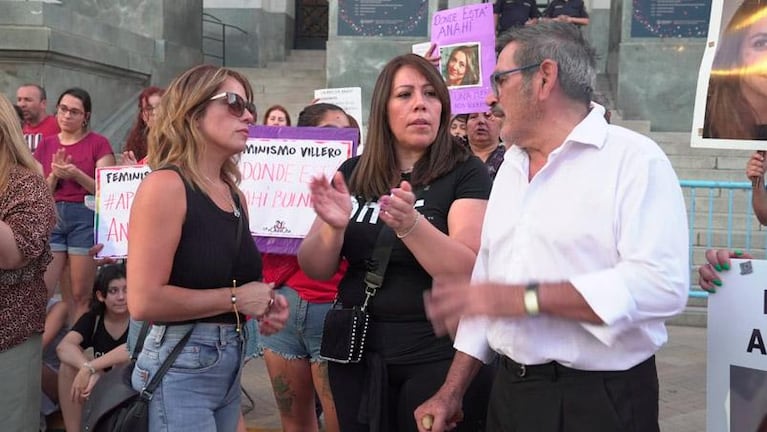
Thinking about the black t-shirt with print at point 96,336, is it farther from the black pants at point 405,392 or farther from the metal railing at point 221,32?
the metal railing at point 221,32

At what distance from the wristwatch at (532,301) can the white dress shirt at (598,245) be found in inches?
3.8

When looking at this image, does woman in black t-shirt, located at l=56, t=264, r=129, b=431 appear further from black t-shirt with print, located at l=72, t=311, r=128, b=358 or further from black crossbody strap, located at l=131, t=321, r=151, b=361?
black crossbody strap, located at l=131, t=321, r=151, b=361

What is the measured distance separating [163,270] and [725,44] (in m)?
2.42

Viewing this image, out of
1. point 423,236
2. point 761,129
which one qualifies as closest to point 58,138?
point 423,236

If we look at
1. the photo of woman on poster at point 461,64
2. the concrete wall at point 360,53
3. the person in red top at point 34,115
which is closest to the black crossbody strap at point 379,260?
the photo of woman on poster at point 461,64

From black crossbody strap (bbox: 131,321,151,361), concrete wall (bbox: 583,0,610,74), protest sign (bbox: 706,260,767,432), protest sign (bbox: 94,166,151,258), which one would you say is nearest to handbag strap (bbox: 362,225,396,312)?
black crossbody strap (bbox: 131,321,151,361)

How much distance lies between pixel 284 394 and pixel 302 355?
23cm

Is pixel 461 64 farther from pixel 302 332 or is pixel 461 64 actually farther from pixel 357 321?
pixel 357 321

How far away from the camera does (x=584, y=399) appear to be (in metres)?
2.28

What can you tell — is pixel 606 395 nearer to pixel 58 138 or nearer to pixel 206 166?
pixel 206 166

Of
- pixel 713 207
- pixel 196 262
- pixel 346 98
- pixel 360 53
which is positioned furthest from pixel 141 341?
pixel 360 53

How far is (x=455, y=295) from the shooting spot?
83.0 inches

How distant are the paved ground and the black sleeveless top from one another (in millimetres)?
2620

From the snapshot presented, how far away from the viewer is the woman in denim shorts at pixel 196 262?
104 inches
